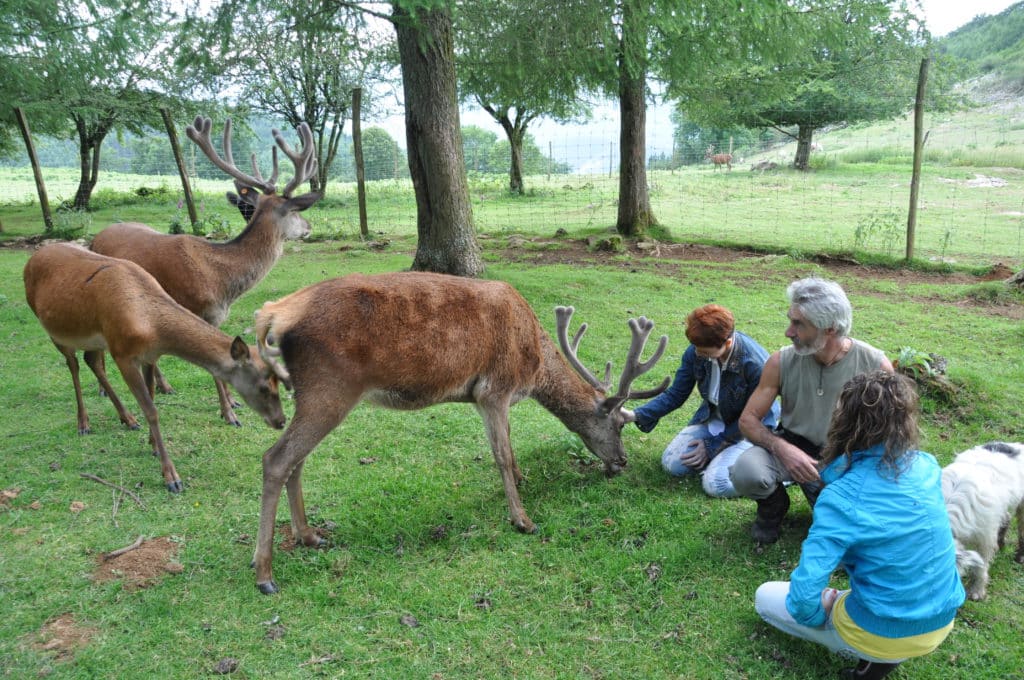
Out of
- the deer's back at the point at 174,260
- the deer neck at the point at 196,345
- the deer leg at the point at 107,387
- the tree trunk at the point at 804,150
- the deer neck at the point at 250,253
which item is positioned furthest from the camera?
the tree trunk at the point at 804,150

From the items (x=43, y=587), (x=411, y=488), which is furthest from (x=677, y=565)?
(x=43, y=587)

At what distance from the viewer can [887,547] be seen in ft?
9.45

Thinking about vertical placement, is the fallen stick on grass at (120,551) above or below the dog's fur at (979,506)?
below

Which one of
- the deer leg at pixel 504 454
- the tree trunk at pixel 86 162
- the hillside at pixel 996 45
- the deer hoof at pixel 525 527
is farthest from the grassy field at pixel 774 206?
the hillside at pixel 996 45

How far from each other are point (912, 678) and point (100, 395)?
23.5 feet

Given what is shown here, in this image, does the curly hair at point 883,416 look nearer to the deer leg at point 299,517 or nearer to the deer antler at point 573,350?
the deer antler at point 573,350

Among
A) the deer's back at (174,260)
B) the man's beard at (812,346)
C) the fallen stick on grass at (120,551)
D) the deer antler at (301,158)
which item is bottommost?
the fallen stick on grass at (120,551)

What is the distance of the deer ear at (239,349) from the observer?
198 inches

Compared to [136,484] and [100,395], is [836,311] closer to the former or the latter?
[136,484]

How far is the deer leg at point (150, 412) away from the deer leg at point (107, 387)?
972 mm

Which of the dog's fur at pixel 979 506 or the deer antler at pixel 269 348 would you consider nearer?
the dog's fur at pixel 979 506

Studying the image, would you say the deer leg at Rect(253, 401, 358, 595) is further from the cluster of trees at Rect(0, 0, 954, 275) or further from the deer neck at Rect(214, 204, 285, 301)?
the cluster of trees at Rect(0, 0, 954, 275)

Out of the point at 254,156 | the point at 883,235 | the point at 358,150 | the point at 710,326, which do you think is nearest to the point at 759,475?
the point at 710,326

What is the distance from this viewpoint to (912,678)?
3.30 m
